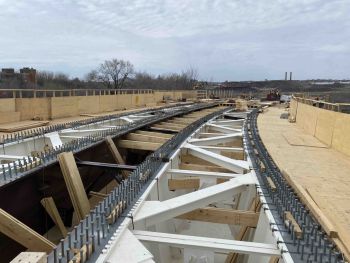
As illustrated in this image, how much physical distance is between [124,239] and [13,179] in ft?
9.12

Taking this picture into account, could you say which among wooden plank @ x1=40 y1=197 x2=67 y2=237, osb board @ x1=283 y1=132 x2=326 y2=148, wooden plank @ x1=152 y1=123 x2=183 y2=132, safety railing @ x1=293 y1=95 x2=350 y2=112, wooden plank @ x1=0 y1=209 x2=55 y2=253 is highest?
safety railing @ x1=293 y1=95 x2=350 y2=112

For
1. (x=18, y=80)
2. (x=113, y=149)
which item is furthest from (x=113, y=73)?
(x=113, y=149)

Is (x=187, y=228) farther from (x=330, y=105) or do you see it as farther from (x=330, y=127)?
(x=330, y=105)

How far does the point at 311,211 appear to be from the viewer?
4.69 meters

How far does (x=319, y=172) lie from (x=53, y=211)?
18.4 feet

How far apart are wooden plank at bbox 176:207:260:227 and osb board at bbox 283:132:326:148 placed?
6.58 metres

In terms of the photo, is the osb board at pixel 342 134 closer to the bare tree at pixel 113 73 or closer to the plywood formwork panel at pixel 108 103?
the plywood formwork panel at pixel 108 103

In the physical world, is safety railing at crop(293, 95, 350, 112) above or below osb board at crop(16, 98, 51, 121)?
above

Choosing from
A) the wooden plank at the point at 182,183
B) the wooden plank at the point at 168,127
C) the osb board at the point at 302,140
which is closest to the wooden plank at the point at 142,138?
the wooden plank at the point at 168,127

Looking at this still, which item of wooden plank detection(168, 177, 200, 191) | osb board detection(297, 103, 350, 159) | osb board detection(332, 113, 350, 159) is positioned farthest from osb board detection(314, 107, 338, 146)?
wooden plank detection(168, 177, 200, 191)

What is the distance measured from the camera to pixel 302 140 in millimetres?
11945

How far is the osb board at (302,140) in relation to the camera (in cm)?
1106

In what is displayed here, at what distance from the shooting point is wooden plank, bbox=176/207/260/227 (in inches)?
198

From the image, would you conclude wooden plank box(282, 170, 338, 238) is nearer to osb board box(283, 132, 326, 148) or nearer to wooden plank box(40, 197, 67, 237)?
wooden plank box(40, 197, 67, 237)
